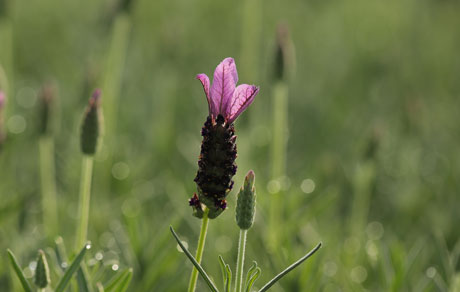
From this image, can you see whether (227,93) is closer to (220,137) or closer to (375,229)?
(220,137)

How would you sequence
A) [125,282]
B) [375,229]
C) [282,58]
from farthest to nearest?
[375,229] → [282,58] → [125,282]

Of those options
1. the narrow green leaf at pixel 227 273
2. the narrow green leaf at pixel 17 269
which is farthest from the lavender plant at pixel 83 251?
the narrow green leaf at pixel 227 273

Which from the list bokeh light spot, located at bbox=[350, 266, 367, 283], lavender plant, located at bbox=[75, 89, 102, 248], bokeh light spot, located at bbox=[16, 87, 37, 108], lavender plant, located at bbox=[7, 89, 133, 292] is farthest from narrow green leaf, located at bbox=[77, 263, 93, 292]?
bokeh light spot, located at bbox=[16, 87, 37, 108]

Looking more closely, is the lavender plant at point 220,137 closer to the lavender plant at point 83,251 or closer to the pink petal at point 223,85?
the pink petal at point 223,85

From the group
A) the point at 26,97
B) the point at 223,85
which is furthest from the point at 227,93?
the point at 26,97

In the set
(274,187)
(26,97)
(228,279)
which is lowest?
(274,187)

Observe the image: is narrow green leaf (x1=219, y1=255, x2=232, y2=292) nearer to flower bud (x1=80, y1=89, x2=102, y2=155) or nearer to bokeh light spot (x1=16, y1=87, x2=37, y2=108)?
flower bud (x1=80, y1=89, x2=102, y2=155)

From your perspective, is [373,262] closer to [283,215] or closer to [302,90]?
[283,215]

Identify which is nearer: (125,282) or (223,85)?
(223,85)
